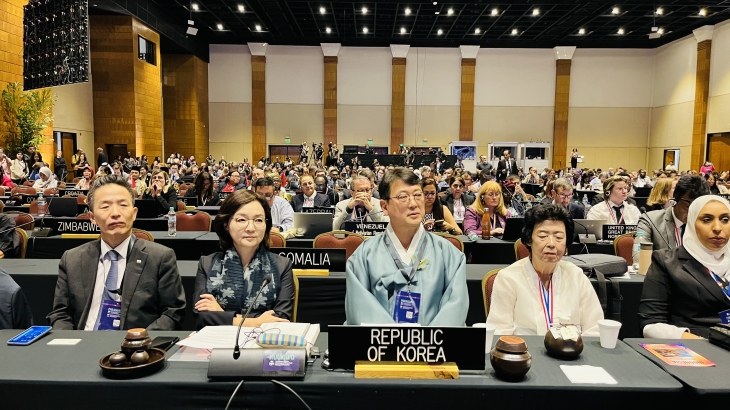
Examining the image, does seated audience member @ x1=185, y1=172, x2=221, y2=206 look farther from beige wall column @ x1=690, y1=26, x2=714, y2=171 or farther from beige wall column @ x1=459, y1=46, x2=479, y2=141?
beige wall column @ x1=690, y1=26, x2=714, y2=171

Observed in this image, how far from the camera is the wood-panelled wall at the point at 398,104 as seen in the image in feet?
74.7

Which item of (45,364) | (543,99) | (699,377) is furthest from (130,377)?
(543,99)

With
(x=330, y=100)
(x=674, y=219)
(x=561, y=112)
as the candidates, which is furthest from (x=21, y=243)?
(x=561, y=112)

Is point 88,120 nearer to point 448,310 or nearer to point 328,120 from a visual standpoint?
point 328,120

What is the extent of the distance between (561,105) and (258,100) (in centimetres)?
1430

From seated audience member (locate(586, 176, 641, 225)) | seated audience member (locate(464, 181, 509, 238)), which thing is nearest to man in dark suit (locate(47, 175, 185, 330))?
seated audience member (locate(464, 181, 509, 238))

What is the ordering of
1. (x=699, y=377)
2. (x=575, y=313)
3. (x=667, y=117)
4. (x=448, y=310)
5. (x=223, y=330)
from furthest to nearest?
(x=667, y=117)
(x=575, y=313)
(x=448, y=310)
(x=223, y=330)
(x=699, y=377)

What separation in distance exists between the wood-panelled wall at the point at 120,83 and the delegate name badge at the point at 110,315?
1571 centimetres

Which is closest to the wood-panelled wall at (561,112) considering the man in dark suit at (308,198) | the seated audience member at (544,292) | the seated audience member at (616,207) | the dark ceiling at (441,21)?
the dark ceiling at (441,21)

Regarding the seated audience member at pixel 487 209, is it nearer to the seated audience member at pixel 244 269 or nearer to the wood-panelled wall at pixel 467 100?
the seated audience member at pixel 244 269

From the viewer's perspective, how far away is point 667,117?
22078mm

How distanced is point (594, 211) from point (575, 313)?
3712 mm

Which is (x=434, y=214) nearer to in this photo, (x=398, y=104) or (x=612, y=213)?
(x=612, y=213)

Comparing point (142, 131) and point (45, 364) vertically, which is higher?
point (142, 131)
